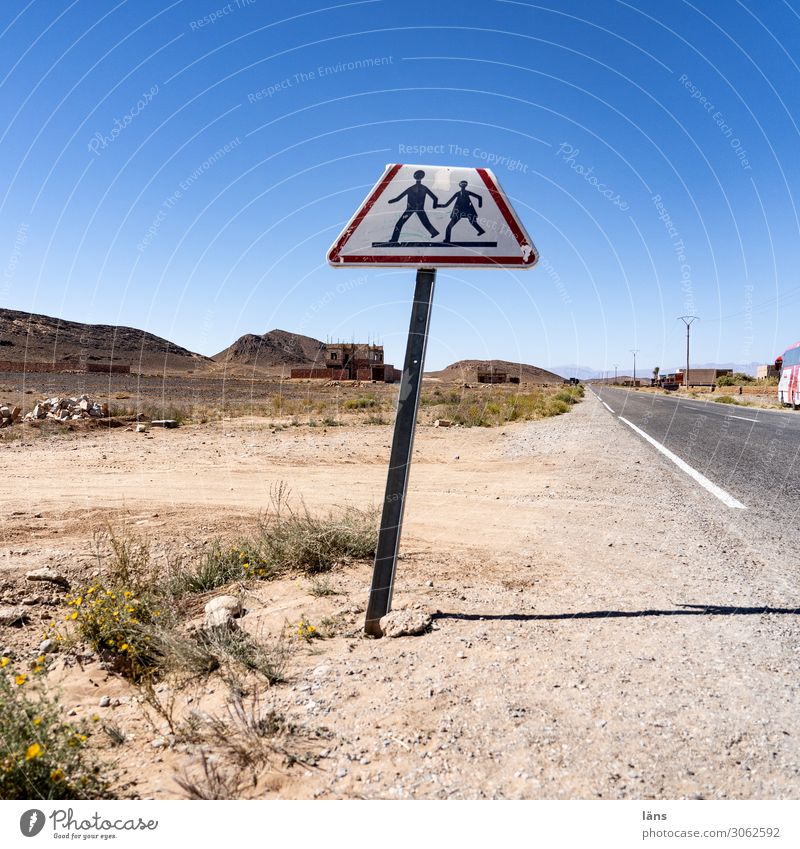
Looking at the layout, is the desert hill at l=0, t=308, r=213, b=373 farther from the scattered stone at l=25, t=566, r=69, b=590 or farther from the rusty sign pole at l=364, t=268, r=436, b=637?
the rusty sign pole at l=364, t=268, r=436, b=637

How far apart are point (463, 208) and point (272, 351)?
133 meters

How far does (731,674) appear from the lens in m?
2.51

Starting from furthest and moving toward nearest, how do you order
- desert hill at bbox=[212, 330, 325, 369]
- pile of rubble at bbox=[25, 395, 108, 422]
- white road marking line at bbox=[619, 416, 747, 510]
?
1. desert hill at bbox=[212, 330, 325, 369]
2. pile of rubble at bbox=[25, 395, 108, 422]
3. white road marking line at bbox=[619, 416, 747, 510]

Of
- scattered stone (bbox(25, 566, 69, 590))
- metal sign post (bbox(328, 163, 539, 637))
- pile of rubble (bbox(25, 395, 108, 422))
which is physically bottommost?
scattered stone (bbox(25, 566, 69, 590))

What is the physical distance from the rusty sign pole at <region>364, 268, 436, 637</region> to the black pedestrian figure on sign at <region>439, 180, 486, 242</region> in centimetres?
26

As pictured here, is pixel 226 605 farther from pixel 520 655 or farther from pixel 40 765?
pixel 520 655

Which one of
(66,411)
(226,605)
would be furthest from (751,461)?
(66,411)

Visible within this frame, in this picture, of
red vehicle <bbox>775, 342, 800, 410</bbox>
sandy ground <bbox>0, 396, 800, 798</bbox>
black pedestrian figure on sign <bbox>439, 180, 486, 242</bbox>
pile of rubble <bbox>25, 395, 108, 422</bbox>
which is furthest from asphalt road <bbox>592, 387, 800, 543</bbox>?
red vehicle <bbox>775, 342, 800, 410</bbox>

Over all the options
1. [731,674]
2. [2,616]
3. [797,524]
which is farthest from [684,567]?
[2,616]

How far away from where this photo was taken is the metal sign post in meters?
3.01

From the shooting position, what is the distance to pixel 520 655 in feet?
9.05
